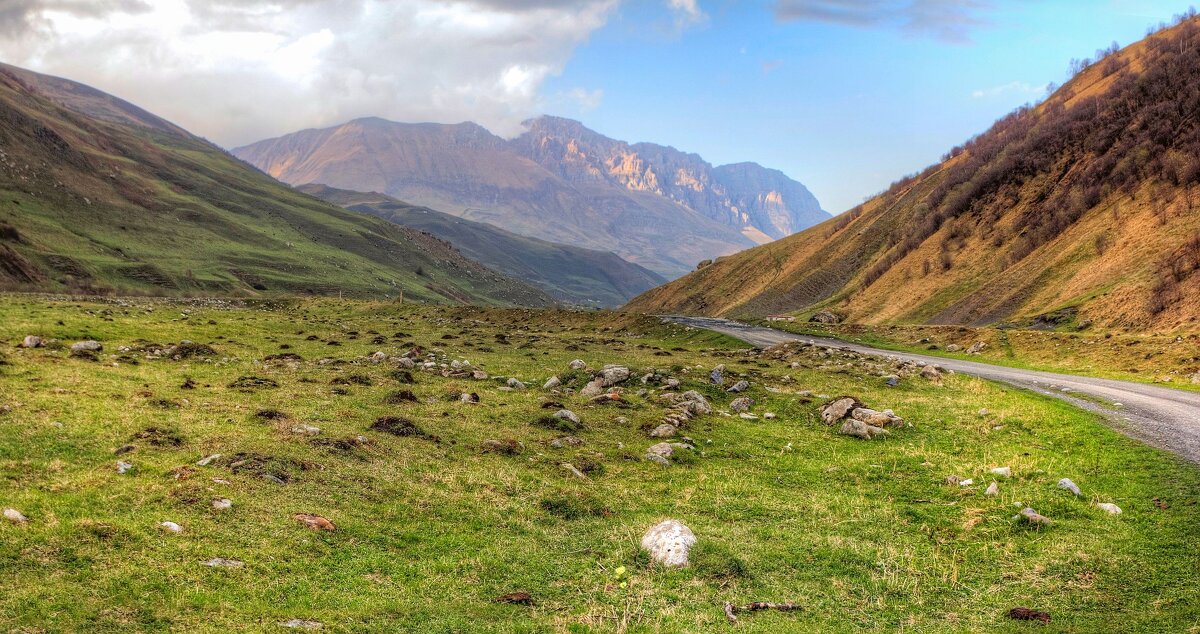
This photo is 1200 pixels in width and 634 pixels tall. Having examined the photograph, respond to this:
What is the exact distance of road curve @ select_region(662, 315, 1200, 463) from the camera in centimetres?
1895

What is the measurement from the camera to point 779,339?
5534 cm

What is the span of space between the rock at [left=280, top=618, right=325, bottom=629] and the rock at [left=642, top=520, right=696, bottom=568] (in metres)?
6.15

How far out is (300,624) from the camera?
31.8 ft

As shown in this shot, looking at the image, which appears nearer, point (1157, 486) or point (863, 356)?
point (1157, 486)

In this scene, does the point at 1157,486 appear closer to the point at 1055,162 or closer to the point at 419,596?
the point at 419,596

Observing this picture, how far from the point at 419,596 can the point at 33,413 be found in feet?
44.9

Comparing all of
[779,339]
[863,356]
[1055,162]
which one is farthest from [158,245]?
[1055,162]

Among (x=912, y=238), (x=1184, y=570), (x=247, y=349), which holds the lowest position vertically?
(x=247, y=349)

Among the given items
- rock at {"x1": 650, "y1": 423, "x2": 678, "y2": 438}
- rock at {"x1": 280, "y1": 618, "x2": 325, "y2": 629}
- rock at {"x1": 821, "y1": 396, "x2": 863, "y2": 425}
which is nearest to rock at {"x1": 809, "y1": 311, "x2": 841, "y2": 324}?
rock at {"x1": 821, "y1": 396, "x2": 863, "y2": 425}

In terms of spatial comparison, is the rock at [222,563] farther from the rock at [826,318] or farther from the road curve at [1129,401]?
the rock at [826,318]

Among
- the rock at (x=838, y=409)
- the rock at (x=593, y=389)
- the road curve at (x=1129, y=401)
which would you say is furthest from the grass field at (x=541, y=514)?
the rock at (x=593, y=389)

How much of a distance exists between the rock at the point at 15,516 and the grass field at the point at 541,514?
0.48 ft

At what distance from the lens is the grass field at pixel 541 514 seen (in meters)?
10.5

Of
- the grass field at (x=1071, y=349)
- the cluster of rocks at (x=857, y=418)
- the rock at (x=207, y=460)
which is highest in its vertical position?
the grass field at (x=1071, y=349)
